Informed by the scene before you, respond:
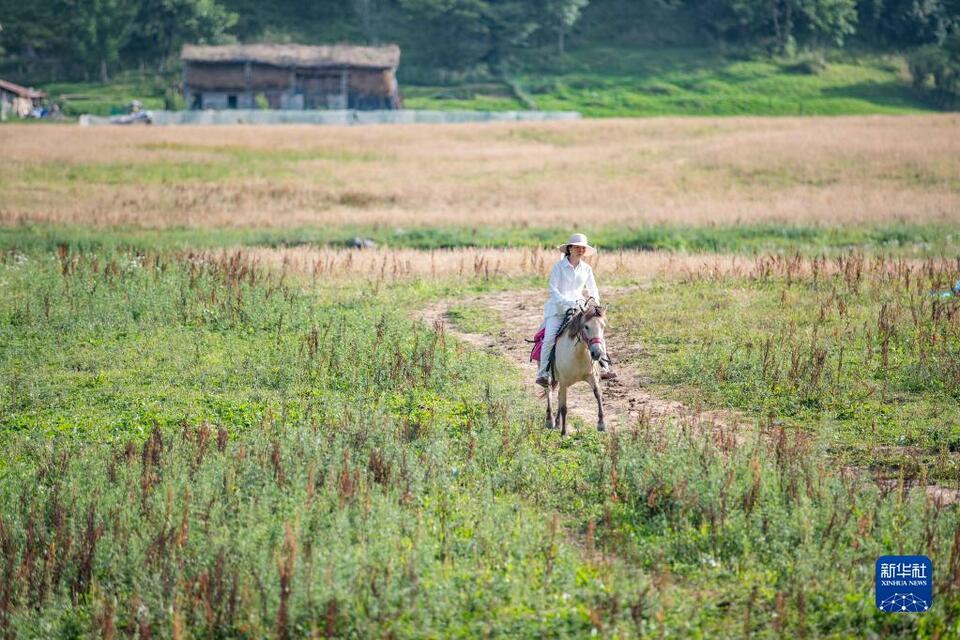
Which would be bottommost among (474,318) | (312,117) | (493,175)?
(474,318)

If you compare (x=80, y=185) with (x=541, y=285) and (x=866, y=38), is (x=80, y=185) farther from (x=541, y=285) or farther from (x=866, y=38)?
(x=866, y=38)

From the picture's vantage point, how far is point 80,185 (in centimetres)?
4397

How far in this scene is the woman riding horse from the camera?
1342 cm

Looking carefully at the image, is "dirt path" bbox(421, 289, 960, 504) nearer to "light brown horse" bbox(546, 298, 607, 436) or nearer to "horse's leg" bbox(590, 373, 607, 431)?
"horse's leg" bbox(590, 373, 607, 431)

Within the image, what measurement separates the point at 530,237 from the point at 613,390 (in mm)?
18784

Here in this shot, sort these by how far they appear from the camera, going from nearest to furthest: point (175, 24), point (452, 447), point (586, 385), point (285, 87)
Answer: point (452, 447)
point (586, 385)
point (285, 87)
point (175, 24)

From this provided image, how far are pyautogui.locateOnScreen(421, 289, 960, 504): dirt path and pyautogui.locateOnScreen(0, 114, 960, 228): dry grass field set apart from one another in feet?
49.5

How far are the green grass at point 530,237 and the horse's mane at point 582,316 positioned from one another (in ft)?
60.9

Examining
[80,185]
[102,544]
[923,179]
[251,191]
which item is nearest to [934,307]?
[102,544]

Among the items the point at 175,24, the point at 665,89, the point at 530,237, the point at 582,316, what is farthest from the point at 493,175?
the point at 175,24

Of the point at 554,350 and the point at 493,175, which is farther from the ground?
the point at 493,175

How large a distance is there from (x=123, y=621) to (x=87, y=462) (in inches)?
126

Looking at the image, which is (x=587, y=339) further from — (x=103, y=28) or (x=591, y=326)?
(x=103, y=28)

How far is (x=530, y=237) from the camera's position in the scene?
3416 cm
